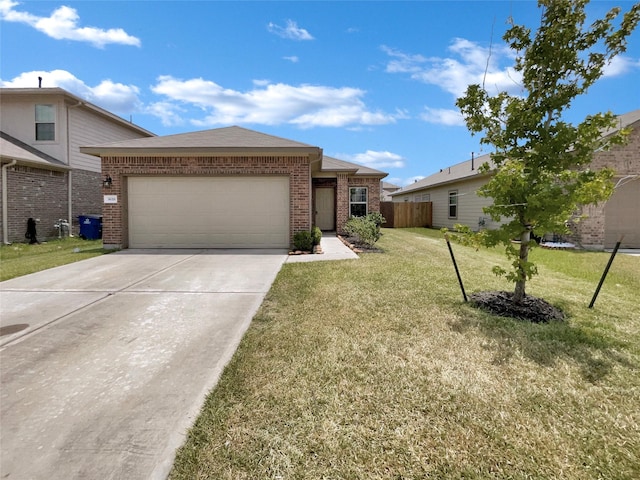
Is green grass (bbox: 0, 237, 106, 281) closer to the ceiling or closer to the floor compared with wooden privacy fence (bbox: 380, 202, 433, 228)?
closer to the floor

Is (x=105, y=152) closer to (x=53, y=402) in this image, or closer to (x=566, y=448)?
(x=53, y=402)

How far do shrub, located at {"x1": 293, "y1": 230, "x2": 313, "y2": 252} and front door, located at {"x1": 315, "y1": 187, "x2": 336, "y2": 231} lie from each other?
7384mm

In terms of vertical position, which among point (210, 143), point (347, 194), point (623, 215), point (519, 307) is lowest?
point (519, 307)

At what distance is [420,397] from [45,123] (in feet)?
59.6

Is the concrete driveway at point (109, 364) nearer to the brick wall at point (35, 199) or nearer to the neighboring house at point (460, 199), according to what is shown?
the brick wall at point (35, 199)

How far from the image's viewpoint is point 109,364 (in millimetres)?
3262

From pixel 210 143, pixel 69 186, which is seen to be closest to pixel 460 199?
pixel 210 143

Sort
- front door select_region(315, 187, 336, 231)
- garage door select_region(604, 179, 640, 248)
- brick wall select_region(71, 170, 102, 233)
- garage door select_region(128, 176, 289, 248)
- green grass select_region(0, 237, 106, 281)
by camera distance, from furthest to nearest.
A: front door select_region(315, 187, 336, 231)
brick wall select_region(71, 170, 102, 233)
garage door select_region(604, 179, 640, 248)
garage door select_region(128, 176, 289, 248)
green grass select_region(0, 237, 106, 281)

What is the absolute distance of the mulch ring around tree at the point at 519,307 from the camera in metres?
4.52

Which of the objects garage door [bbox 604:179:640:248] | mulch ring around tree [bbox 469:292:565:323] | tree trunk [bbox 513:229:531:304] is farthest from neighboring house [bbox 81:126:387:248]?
garage door [bbox 604:179:640:248]

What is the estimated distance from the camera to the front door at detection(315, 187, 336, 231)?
17.2 metres

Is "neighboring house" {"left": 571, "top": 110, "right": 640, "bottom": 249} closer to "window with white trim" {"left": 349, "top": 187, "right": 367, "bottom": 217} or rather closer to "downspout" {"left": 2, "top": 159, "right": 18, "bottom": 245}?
"window with white trim" {"left": 349, "top": 187, "right": 367, "bottom": 217}

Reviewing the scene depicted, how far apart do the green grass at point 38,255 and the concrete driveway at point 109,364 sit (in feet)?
4.04

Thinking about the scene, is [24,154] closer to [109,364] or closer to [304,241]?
[304,241]
